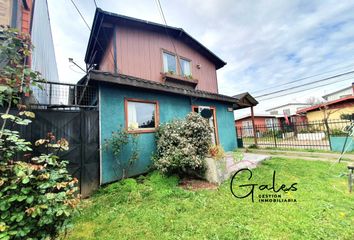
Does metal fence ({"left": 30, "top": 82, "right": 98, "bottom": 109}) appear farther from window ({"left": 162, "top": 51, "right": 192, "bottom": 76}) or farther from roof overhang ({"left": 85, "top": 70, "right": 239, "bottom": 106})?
window ({"left": 162, "top": 51, "right": 192, "bottom": 76})

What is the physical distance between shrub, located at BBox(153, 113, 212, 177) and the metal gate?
172 cm

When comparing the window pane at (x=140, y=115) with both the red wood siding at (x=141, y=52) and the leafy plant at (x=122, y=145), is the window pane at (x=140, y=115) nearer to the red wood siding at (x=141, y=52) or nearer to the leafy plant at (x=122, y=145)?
the leafy plant at (x=122, y=145)

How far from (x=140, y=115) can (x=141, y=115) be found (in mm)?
39

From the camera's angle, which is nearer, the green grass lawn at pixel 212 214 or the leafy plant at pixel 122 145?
the green grass lawn at pixel 212 214

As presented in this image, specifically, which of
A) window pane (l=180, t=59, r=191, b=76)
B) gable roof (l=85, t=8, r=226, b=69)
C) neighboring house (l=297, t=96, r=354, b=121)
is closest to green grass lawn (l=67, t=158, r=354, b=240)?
window pane (l=180, t=59, r=191, b=76)

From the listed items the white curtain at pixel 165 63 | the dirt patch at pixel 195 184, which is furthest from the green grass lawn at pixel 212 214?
the white curtain at pixel 165 63

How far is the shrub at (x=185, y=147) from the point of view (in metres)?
4.20

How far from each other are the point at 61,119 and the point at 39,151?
834mm

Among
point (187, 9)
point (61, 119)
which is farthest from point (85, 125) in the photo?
point (187, 9)

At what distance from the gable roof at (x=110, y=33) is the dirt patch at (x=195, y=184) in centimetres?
671

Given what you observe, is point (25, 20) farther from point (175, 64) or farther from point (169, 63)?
point (175, 64)

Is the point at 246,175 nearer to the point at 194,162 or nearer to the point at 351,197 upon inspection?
the point at 194,162

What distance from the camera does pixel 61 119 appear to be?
3850 mm

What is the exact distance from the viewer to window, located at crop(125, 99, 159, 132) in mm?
5051
